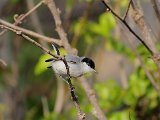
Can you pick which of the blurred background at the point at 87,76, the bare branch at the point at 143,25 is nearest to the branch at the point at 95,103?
the blurred background at the point at 87,76

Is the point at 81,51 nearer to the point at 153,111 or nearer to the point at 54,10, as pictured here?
the point at 153,111

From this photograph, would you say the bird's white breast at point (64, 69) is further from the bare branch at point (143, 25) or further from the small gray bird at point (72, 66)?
the bare branch at point (143, 25)

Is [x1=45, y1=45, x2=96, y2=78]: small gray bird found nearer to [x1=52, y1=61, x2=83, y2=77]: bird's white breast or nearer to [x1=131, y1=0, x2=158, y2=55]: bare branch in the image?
[x1=52, y1=61, x2=83, y2=77]: bird's white breast

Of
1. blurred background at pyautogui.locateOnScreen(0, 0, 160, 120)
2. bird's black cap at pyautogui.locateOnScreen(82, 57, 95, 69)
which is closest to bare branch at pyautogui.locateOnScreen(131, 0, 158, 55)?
blurred background at pyautogui.locateOnScreen(0, 0, 160, 120)

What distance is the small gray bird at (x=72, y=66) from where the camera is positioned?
1.22 metres

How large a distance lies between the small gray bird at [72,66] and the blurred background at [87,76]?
17 centimetres

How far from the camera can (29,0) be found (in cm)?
231

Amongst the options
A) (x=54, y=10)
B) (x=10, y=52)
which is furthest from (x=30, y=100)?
(x=54, y=10)

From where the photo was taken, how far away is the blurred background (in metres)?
2.03

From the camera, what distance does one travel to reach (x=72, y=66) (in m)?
1.26

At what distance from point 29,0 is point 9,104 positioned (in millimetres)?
835

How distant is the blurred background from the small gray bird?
17 centimetres

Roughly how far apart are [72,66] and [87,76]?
1068mm

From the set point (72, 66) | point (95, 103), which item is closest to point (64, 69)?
point (72, 66)
